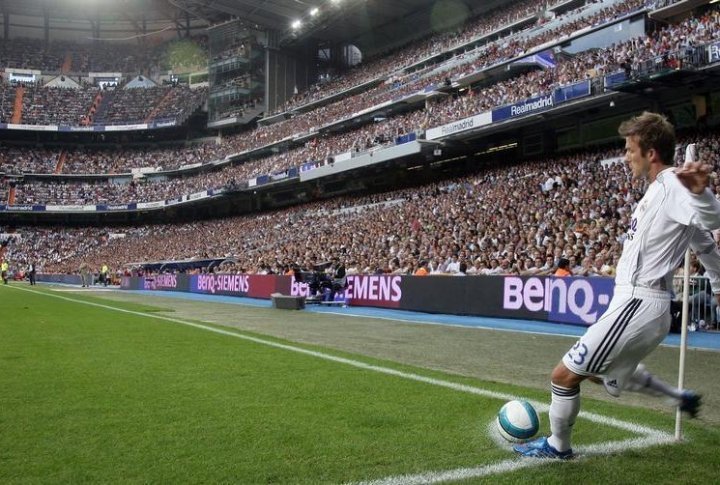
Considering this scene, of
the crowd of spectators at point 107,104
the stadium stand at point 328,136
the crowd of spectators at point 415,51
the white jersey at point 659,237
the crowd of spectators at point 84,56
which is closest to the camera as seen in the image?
the white jersey at point 659,237

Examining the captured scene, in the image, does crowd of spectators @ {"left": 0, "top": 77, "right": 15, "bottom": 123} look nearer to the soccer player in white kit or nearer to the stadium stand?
the stadium stand

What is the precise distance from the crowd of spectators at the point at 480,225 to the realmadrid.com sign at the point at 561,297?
0.90 meters

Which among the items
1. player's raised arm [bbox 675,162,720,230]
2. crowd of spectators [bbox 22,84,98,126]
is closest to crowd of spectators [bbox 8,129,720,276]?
player's raised arm [bbox 675,162,720,230]

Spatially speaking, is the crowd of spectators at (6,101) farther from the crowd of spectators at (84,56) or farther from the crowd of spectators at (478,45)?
the crowd of spectators at (478,45)

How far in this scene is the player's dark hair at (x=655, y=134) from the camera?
373 centimetres

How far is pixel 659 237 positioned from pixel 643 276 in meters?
0.25

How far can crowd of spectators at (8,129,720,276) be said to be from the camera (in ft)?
59.9

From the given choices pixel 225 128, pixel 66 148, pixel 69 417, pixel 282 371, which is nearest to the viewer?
pixel 69 417

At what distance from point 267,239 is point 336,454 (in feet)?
135

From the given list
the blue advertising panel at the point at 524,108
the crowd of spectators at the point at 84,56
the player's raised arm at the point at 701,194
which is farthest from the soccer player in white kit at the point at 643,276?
the crowd of spectators at the point at 84,56

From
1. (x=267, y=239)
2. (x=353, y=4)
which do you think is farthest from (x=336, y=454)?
(x=353, y=4)

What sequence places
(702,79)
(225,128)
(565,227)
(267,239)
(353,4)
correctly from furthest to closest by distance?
(225,128) < (353,4) < (267,239) < (702,79) < (565,227)

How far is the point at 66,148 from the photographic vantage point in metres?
75.9

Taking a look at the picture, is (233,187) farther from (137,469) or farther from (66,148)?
(137,469)
